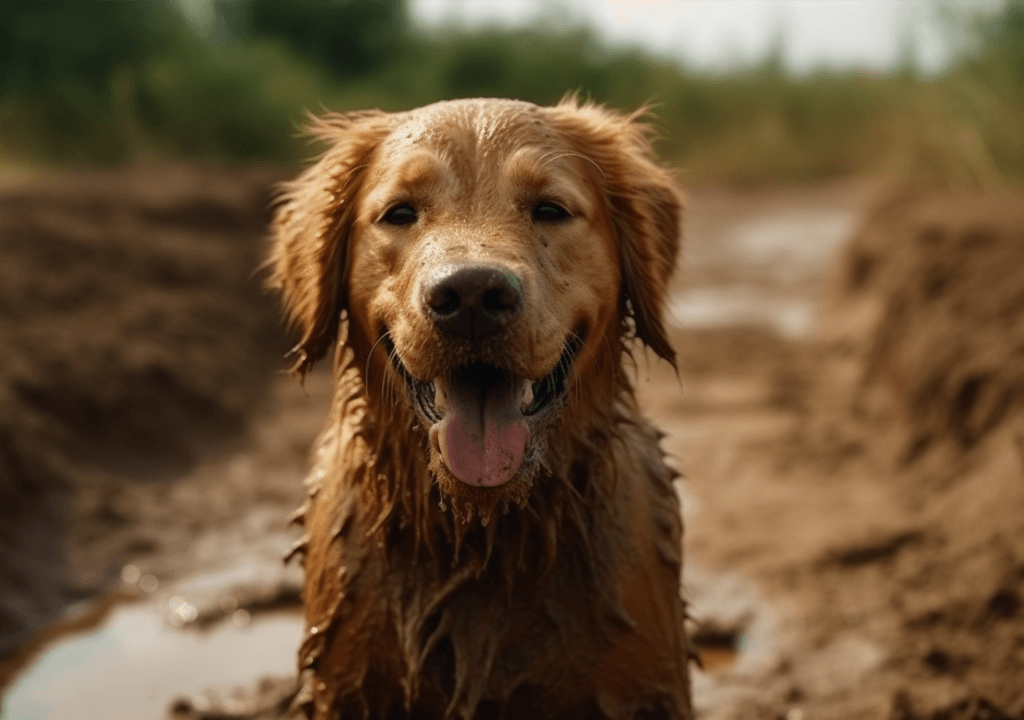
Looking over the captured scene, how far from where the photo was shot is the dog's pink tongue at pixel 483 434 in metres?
2.67

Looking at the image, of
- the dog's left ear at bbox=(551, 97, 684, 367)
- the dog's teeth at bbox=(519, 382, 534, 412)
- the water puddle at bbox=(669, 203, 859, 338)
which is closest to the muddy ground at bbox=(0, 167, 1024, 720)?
the water puddle at bbox=(669, 203, 859, 338)

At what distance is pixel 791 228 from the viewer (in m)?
15.8

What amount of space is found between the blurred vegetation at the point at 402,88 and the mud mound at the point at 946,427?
1.22 m

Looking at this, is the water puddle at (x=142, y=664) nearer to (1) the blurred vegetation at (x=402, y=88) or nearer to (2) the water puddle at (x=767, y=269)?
(1) the blurred vegetation at (x=402, y=88)

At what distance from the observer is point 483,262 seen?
255 cm

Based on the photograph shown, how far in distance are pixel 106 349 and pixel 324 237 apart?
200 inches

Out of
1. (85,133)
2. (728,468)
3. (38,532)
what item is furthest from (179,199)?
(728,468)

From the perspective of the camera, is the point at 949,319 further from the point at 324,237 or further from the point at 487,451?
the point at 487,451

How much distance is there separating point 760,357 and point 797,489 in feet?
10.2

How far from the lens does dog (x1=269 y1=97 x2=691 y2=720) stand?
9.16 ft

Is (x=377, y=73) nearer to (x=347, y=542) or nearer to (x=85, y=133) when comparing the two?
(x=85, y=133)

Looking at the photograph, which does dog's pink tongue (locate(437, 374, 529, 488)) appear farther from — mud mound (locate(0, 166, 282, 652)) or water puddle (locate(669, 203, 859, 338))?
water puddle (locate(669, 203, 859, 338))

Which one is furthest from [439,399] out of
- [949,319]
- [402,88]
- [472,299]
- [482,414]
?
[402,88]

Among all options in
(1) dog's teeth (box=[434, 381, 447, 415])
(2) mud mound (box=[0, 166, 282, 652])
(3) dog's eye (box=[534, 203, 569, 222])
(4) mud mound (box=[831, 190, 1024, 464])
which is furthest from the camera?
(4) mud mound (box=[831, 190, 1024, 464])
